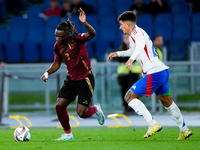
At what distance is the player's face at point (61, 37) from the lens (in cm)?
597

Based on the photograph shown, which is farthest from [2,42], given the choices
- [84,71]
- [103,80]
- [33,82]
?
[84,71]

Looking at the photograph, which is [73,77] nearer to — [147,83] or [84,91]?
A: [84,91]

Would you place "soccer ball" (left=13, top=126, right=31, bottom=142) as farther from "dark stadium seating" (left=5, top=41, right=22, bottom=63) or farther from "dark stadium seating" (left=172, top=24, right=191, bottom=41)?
"dark stadium seating" (left=172, top=24, right=191, bottom=41)

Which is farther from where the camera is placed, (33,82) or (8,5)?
(8,5)

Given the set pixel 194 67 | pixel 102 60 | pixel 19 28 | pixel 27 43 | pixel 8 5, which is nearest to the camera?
pixel 194 67

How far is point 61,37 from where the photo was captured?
236 inches

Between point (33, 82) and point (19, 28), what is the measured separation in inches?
169

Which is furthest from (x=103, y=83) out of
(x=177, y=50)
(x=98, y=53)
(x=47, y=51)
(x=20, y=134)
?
(x=20, y=134)

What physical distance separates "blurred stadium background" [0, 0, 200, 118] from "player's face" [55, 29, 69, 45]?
3415mm

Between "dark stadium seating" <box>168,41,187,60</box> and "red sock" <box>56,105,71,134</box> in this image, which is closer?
"red sock" <box>56,105,71,134</box>

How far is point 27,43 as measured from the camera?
44.1ft

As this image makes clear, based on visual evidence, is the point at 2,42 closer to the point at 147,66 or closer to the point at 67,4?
the point at 67,4

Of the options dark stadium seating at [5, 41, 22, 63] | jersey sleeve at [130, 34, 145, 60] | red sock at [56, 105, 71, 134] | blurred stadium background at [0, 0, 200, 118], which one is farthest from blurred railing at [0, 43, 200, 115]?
jersey sleeve at [130, 34, 145, 60]

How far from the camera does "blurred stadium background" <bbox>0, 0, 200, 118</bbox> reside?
10477 millimetres
